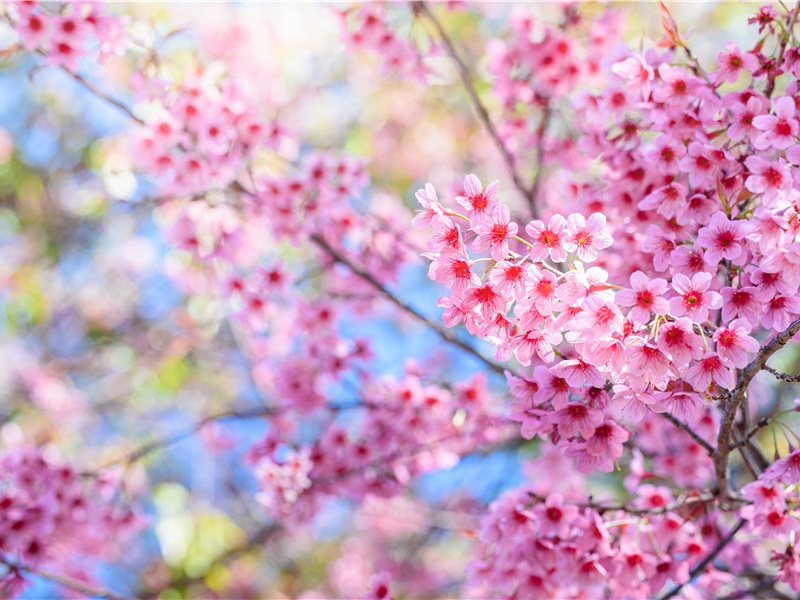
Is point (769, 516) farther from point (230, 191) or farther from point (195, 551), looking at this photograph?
point (195, 551)

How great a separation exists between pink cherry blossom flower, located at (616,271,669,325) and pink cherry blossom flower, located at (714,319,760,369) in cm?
15

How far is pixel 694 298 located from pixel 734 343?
13 cm

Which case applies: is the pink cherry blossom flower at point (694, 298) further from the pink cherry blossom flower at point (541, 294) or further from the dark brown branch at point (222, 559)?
the dark brown branch at point (222, 559)

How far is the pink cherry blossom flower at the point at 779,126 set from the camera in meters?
1.61

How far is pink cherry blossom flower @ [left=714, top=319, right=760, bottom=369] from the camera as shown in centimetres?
139

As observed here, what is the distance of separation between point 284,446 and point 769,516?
1.82 meters

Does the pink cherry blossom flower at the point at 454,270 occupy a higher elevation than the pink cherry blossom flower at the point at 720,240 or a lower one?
lower

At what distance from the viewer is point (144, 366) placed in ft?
17.0

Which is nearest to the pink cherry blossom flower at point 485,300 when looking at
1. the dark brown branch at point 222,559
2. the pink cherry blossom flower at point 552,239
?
the pink cherry blossom flower at point 552,239

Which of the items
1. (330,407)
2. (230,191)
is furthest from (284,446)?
(230,191)

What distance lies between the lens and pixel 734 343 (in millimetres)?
1408

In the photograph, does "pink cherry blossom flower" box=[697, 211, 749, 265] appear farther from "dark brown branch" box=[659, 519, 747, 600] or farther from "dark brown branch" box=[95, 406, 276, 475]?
"dark brown branch" box=[95, 406, 276, 475]

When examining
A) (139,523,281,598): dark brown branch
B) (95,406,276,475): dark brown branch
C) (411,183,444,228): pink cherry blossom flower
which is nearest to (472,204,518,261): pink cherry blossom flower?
(411,183,444,228): pink cherry blossom flower

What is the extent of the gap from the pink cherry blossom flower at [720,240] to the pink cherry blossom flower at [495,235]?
44 cm
